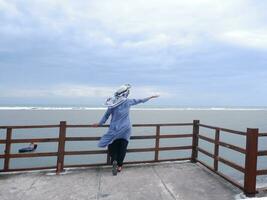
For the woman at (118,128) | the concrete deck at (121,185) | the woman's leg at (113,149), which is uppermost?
the woman at (118,128)

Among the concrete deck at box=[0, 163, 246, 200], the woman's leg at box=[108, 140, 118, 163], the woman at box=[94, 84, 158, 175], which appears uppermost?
the woman at box=[94, 84, 158, 175]

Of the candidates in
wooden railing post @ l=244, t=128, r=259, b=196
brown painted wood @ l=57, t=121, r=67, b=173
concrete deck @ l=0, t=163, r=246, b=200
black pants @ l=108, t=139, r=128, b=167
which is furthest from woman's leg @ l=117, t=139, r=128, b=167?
wooden railing post @ l=244, t=128, r=259, b=196

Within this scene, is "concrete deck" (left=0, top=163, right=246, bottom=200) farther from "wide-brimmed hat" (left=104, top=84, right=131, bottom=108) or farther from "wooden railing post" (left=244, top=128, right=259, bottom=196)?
"wide-brimmed hat" (left=104, top=84, right=131, bottom=108)

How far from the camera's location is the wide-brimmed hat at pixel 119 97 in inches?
267

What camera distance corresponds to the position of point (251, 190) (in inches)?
216

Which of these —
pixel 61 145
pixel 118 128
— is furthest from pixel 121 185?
pixel 61 145

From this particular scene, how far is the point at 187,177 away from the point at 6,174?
3.97m

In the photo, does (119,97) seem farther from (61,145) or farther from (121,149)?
(61,145)

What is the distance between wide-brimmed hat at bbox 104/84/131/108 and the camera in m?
6.77

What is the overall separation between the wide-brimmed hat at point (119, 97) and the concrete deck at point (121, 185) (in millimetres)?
1562

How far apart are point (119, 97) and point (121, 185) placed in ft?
6.38

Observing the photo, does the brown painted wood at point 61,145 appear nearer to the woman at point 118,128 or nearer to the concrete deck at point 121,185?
the concrete deck at point 121,185

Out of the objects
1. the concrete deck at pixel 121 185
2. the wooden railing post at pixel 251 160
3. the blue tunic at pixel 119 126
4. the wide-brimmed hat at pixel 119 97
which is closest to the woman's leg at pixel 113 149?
the blue tunic at pixel 119 126

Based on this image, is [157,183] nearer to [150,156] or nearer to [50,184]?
[50,184]
